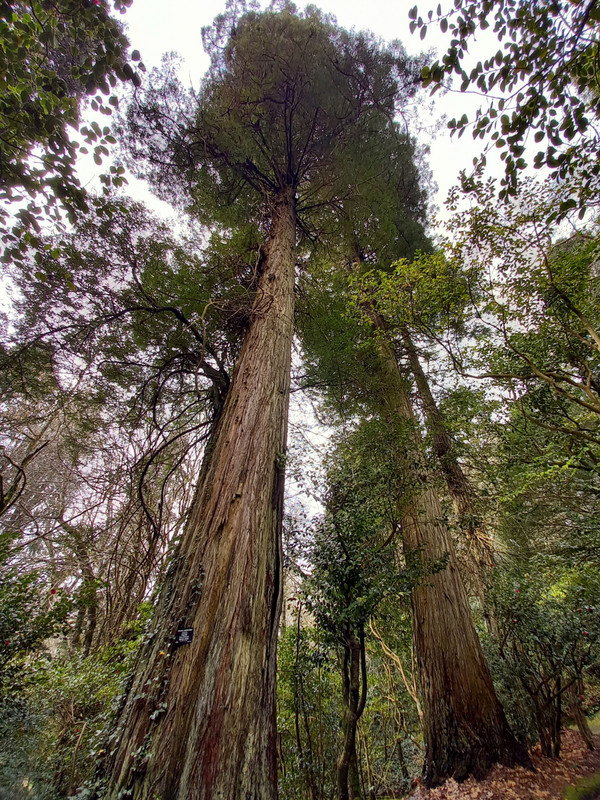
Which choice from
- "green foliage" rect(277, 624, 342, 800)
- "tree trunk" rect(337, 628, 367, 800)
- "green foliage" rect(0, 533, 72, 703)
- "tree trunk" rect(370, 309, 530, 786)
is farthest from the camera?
"green foliage" rect(277, 624, 342, 800)

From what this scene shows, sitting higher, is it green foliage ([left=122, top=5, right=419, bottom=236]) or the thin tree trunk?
green foliage ([left=122, top=5, right=419, bottom=236])

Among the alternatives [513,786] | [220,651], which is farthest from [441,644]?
[220,651]

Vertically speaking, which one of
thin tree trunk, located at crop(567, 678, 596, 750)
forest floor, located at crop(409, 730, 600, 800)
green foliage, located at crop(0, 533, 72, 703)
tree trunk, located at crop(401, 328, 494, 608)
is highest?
tree trunk, located at crop(401, 328, 494, 608)

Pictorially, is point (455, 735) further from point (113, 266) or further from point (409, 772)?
point (113, 266)

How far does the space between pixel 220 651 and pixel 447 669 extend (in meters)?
3.21

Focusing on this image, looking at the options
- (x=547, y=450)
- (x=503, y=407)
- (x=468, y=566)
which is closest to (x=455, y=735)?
(x=468, y=566)

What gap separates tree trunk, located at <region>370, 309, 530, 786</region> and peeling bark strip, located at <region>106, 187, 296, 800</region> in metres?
1.87

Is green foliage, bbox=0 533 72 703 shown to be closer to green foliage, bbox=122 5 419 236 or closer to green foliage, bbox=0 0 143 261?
green foliage, bbox=0 0 143 261

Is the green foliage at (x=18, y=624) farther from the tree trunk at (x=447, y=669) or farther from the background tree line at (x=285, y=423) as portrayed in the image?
the tree trunk at (x=447, y=669)

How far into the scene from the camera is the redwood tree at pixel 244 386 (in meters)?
1.24

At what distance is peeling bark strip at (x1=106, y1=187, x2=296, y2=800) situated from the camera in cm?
116

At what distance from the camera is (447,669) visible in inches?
131

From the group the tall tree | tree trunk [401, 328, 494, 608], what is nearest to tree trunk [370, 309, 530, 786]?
the tall tree

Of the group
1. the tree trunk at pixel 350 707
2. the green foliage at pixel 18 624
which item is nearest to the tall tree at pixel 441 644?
the tree trunk at pixel 350 707
